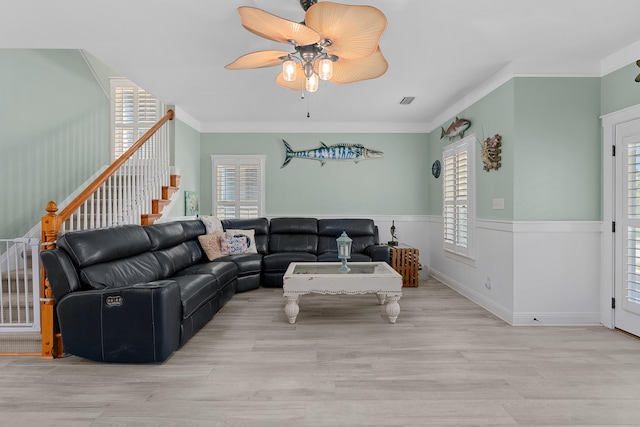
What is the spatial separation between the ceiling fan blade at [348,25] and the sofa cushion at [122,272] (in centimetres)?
254

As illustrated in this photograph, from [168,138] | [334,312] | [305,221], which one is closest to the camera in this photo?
[334,312]

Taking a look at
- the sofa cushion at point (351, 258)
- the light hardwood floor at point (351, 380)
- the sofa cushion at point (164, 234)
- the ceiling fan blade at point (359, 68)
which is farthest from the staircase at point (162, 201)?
the ceiling fan blade at point (359, 68)

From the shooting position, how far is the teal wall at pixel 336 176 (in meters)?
6.13

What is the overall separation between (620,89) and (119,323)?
4862mm

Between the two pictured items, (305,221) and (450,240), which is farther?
(305,221)

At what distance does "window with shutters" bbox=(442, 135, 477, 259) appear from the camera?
4434 mm

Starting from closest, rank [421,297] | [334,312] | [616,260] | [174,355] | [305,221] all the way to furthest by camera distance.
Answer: [174,355] → [616,260] → [334,312] → [421,297] → [305,221]

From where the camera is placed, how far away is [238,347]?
291 cm

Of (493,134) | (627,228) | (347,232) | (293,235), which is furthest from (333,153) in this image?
(627,228)

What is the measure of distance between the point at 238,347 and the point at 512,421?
204 cm

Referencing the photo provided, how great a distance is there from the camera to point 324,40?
2193 mm

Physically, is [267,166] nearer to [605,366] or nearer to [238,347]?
[238,347]

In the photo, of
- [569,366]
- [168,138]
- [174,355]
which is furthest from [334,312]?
[168,138]

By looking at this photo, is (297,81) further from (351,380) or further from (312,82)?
(351,380)
